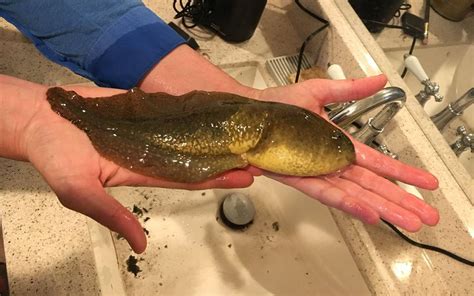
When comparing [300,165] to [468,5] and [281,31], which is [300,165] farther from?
[468,5]

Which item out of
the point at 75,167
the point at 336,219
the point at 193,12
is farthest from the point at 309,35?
the point at 75,167

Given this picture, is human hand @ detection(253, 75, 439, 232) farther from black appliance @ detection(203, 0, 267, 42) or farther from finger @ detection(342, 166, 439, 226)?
black appliance @ detection(203, 0, 267, 42)

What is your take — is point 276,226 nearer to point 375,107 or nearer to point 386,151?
point 386,151

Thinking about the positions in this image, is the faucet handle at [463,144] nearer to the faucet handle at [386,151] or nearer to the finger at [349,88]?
the faucet handle at [386,151]

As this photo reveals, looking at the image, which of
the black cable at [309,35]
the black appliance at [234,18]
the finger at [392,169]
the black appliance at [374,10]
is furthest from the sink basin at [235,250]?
the black appliance at [374,10]

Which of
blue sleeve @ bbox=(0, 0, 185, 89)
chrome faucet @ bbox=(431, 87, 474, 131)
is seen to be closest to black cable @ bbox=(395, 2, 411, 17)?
chrome faucet @ bbox=(431, 87, 474, 131)

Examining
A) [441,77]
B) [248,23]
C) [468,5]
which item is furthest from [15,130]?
[468,5]
